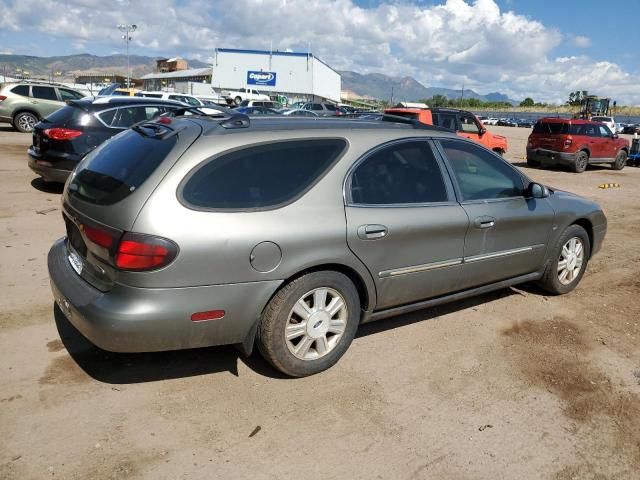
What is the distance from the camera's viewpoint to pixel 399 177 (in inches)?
148

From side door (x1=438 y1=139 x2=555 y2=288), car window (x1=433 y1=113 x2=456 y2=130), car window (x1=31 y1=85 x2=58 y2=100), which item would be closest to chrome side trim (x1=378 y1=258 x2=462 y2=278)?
side door (x1=438 y1=139 x2=555 y2=288)

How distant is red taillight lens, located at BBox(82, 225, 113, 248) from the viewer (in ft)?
9.40

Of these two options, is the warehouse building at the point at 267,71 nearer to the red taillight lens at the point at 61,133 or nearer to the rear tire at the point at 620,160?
the rear tire at the point at 620,160

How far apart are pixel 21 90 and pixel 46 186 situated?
1075 centimetres

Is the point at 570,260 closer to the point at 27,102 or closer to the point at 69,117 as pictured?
the point at 69,117

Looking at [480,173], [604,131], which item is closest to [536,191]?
[480,173]

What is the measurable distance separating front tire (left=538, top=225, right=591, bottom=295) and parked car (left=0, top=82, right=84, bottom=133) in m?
16.9

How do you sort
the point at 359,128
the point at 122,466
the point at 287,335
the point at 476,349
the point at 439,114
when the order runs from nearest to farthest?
the point at 122,466 → the point at 287,335 → the point at 359,128 → the point at 476,349 → the point at 439,114

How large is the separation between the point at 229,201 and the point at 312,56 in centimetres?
7148

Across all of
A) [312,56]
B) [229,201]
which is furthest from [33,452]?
[312,56]

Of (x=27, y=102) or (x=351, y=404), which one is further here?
(x=27, y=102)

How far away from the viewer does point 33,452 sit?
2.58 meters

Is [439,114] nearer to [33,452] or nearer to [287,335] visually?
[287,335]

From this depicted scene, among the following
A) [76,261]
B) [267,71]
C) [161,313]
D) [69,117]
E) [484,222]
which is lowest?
[161,313]
